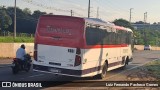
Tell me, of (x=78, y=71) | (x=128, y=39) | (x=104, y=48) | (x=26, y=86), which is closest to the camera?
(x=26, y=86)

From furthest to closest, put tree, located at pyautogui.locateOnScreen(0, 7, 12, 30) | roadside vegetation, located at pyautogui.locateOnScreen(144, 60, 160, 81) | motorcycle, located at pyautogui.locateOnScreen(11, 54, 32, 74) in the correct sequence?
1. tree, located at pyautogui.locateOnScreen(0, 7, 12, 30)
2. roadside vegetation, located at pyautogui.locateOnScreen(144, 60, 160, 81)
3. motorcycle, located at pyautogui.locateOnScreen(11, 54, 32, 74)

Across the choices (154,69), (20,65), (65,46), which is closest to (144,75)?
(154,69)

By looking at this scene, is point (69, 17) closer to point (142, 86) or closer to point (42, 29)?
point (42, 29)

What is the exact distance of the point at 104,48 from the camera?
19625mm

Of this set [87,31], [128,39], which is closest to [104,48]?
[87,31]

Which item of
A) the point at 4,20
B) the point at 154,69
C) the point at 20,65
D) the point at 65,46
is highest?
the point at 4,20

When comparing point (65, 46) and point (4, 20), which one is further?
point (4, 20)

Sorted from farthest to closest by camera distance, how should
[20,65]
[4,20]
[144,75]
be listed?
[4,20] → [144,75] → [20,65]

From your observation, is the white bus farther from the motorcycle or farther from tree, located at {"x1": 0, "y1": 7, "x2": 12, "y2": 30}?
tree, located at {"x1": 0, "y1": 7, "x2": 12, "y2": 30}

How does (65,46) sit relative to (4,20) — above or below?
below

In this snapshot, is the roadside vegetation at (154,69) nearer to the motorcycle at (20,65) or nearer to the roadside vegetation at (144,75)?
the roadside vegetation at (144,75)

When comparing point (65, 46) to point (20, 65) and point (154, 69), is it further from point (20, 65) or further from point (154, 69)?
point (154, 69)

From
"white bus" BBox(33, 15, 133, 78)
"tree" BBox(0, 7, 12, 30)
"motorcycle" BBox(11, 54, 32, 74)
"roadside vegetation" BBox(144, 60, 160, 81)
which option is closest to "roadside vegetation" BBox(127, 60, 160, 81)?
"roadside vegetation" BBox(144, 60, 160, 81)

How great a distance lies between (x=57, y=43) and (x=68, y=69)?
4.02 feet
